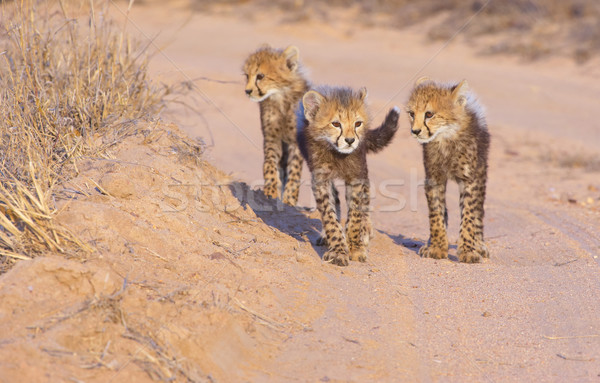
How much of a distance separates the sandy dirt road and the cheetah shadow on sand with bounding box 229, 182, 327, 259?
0.03 meters

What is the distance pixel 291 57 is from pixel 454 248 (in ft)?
8.09

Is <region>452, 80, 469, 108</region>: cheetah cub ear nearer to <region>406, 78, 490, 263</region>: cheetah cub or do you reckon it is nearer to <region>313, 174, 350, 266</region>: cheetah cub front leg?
<region>406, 78, 490, 263</region>: cheetah cub

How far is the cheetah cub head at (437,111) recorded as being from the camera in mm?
5430

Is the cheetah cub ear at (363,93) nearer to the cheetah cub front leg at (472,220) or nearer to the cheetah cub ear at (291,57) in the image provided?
the cheetah cub front leg at (472,220)

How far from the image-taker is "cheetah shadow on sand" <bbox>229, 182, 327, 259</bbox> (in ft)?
19.3

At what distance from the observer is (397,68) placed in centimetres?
1382

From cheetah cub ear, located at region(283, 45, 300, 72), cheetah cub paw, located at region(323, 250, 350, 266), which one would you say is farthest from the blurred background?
cheetah cub paw, located at region(323, 250, 350, 266)

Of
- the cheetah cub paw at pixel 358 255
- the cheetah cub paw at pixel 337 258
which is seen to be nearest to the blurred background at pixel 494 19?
the cheetah cub paw at pixel 358 255

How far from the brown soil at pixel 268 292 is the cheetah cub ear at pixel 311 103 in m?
0.93

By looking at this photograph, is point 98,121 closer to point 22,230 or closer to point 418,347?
point 22,230

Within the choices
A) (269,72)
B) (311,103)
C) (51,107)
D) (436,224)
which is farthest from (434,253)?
(51,107)

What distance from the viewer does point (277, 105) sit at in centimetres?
688

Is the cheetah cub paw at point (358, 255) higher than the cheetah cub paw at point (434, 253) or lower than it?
higher

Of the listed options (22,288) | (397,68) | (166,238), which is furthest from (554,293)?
(397,68)
